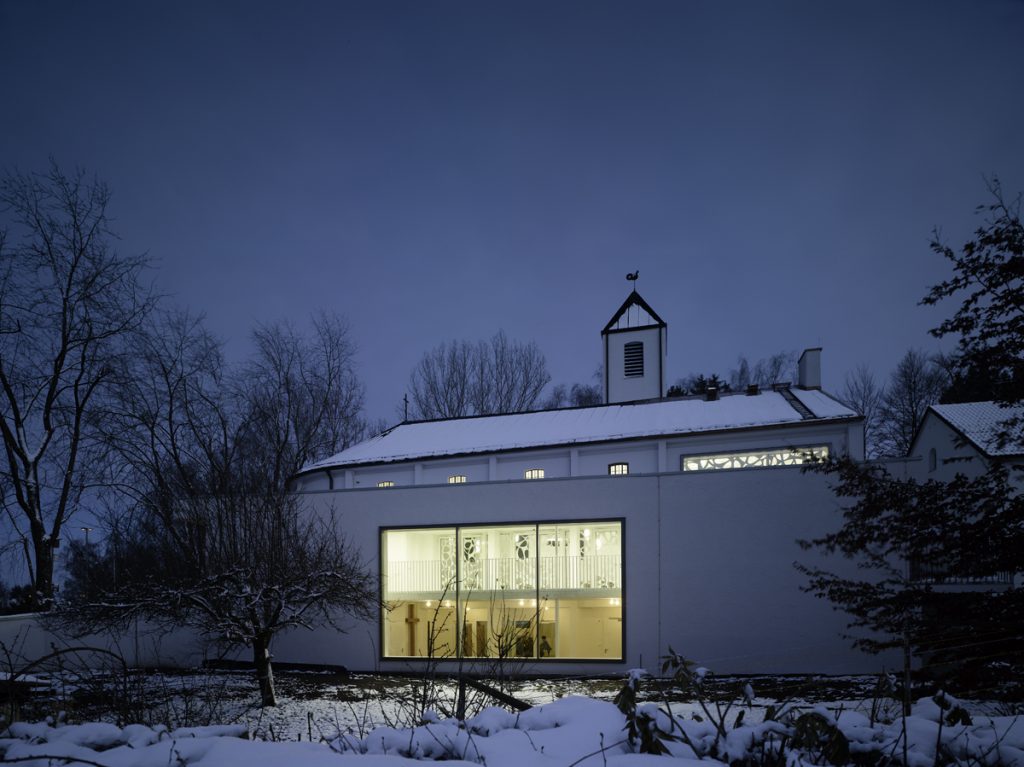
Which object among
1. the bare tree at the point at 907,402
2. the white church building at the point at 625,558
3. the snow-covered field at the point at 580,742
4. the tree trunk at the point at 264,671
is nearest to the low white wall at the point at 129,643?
the white church building at the point at 625,558

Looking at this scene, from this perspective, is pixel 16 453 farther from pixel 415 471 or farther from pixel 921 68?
pixel 921 68

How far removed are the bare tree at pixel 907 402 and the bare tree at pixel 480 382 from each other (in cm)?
1956

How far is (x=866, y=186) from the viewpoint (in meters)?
35.1

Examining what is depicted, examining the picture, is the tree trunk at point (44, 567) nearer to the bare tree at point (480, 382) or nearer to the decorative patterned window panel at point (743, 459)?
the decorative patterned window panel at point (743, 459)

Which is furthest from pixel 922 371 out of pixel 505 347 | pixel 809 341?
pixel 809 341

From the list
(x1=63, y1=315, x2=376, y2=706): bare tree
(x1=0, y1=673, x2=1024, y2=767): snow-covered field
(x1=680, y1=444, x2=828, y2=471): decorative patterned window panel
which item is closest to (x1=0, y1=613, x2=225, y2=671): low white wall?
(x1=63, y1=315, x2=376, y2=706): bare tree

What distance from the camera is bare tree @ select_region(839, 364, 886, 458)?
111ft

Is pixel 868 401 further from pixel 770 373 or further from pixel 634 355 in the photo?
pixel 634 355

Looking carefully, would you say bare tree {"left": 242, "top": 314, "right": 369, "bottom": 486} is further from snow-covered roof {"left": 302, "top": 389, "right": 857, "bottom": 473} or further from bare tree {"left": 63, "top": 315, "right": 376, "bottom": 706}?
snow-covered roof {"left": 302, "top": 389, "right": 857, "bottom": 473}

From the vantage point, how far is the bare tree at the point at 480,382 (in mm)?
35906

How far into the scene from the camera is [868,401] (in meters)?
36.8

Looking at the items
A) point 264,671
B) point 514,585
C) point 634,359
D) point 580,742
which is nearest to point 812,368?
point 634,359

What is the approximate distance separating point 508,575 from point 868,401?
30988 mm

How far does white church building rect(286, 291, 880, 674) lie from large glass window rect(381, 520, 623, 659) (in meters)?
0.04
